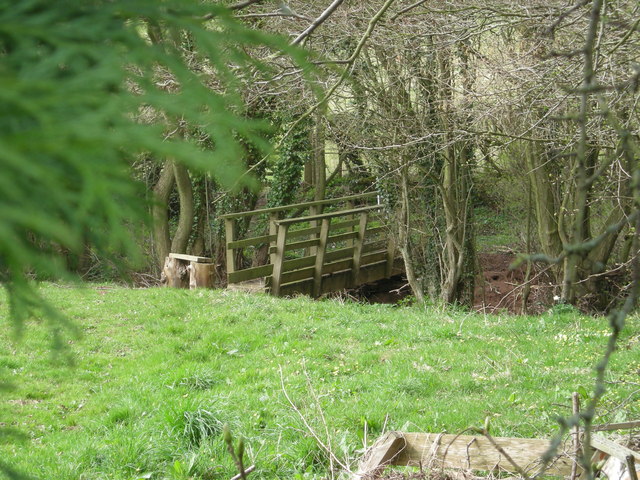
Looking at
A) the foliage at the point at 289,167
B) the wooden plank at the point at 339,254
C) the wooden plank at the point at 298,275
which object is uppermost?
the foliage at the point at 289,167

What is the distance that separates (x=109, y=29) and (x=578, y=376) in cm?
643

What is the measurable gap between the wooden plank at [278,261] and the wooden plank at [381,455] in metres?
9.50

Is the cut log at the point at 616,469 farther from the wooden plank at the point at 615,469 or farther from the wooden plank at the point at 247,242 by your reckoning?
the wooden plank at the point at 247,242

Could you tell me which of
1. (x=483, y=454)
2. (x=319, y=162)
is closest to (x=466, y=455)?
(x=483, y=454)

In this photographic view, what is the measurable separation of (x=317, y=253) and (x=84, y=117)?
13588mm

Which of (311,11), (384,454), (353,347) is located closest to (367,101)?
(311,11)

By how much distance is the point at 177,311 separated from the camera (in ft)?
32.9

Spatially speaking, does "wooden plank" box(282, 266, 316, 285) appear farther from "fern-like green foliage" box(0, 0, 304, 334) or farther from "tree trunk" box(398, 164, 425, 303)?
"fern-like green foliage" box(0, 0, 304, 334)

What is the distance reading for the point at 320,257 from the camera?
14.3m

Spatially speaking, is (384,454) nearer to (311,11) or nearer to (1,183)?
(1,183)

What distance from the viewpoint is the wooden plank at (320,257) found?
1416 cm

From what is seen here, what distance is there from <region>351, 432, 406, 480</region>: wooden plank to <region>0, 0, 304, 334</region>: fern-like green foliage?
2.43m

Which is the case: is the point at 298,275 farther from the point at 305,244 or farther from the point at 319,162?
the point at 319,162

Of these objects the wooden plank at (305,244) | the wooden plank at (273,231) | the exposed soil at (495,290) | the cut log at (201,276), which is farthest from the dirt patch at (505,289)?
the cut log at (201,276)
